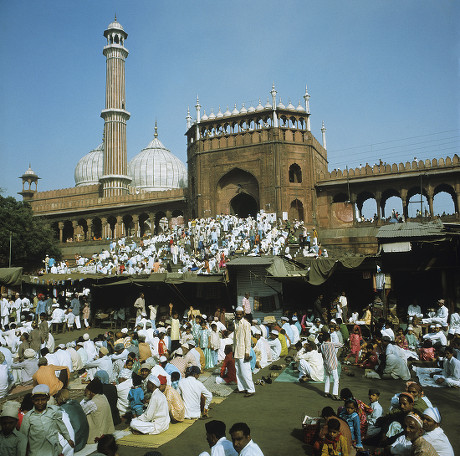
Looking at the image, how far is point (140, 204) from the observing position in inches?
1533

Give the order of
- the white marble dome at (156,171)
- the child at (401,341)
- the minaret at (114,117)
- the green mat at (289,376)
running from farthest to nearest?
the white marble dome at (156,171) < the minaret at (114,117) < the child at (401,341) < the green mat at (289,376)

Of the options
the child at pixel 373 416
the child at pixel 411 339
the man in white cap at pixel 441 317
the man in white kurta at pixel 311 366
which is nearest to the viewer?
the child at pixel 373 416

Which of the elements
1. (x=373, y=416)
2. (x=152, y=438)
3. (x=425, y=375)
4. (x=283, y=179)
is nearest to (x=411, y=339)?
(x=425, y=375)

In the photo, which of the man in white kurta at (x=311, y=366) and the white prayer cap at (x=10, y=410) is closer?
the white prayer cap at (x=10, y=410)

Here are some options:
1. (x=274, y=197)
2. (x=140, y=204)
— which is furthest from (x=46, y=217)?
(x=274, y=197)

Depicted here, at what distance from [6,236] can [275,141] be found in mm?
17950

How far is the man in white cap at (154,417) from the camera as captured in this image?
21.9 feet

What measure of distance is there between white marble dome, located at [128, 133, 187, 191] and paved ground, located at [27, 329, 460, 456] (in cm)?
4161

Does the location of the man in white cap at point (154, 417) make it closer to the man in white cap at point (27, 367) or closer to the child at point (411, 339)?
the man in white cap at point (27, 367)

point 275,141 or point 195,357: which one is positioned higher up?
point 275,141

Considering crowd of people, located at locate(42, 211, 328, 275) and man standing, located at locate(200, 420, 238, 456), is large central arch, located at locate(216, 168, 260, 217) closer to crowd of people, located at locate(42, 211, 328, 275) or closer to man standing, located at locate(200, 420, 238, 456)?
crowd of people, located at locate(42, 211, 328, 275)

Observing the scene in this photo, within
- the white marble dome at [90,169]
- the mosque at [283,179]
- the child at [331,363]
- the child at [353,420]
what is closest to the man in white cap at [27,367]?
the child at [331,363]

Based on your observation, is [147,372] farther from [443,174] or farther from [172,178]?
[172,178]

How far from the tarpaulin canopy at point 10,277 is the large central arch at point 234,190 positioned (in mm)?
16482
